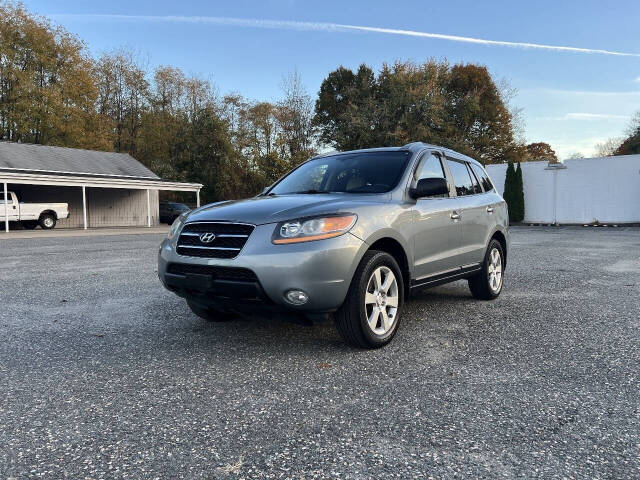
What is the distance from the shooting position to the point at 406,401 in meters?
2.99

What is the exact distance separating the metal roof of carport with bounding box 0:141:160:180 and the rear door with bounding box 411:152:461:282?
2713cm

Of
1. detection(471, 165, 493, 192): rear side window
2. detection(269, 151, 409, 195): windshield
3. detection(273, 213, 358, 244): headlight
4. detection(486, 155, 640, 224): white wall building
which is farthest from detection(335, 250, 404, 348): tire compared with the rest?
detection(486, 155, 640, 224): white wall building

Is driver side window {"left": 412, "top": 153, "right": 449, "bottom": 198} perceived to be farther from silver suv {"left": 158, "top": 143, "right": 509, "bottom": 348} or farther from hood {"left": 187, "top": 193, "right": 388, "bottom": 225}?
hood {"left": 187, "top": 193, "right": 388, "bottom": 225}

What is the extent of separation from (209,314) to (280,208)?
1546 millimetres

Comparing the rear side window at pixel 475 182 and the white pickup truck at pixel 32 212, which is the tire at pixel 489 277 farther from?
the white pickup truck at pixel 32 212

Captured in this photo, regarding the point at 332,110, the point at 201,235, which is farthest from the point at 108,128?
the point at 201,235

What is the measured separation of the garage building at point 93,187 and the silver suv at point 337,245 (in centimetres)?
2587

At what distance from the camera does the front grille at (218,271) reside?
3.58 metres

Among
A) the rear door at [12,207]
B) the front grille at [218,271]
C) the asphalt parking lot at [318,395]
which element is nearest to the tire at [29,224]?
the rear door at [12,207]

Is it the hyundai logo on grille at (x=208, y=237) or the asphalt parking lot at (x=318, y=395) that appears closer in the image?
the asphalt parking lot at (x=318, y=395)

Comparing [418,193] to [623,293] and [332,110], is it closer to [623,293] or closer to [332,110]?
[623,293]

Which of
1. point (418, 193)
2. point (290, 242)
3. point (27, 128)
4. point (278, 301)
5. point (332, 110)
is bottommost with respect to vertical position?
point (278, 301)

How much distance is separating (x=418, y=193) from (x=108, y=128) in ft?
151

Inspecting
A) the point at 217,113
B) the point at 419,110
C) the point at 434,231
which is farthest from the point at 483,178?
the point at 217,113
